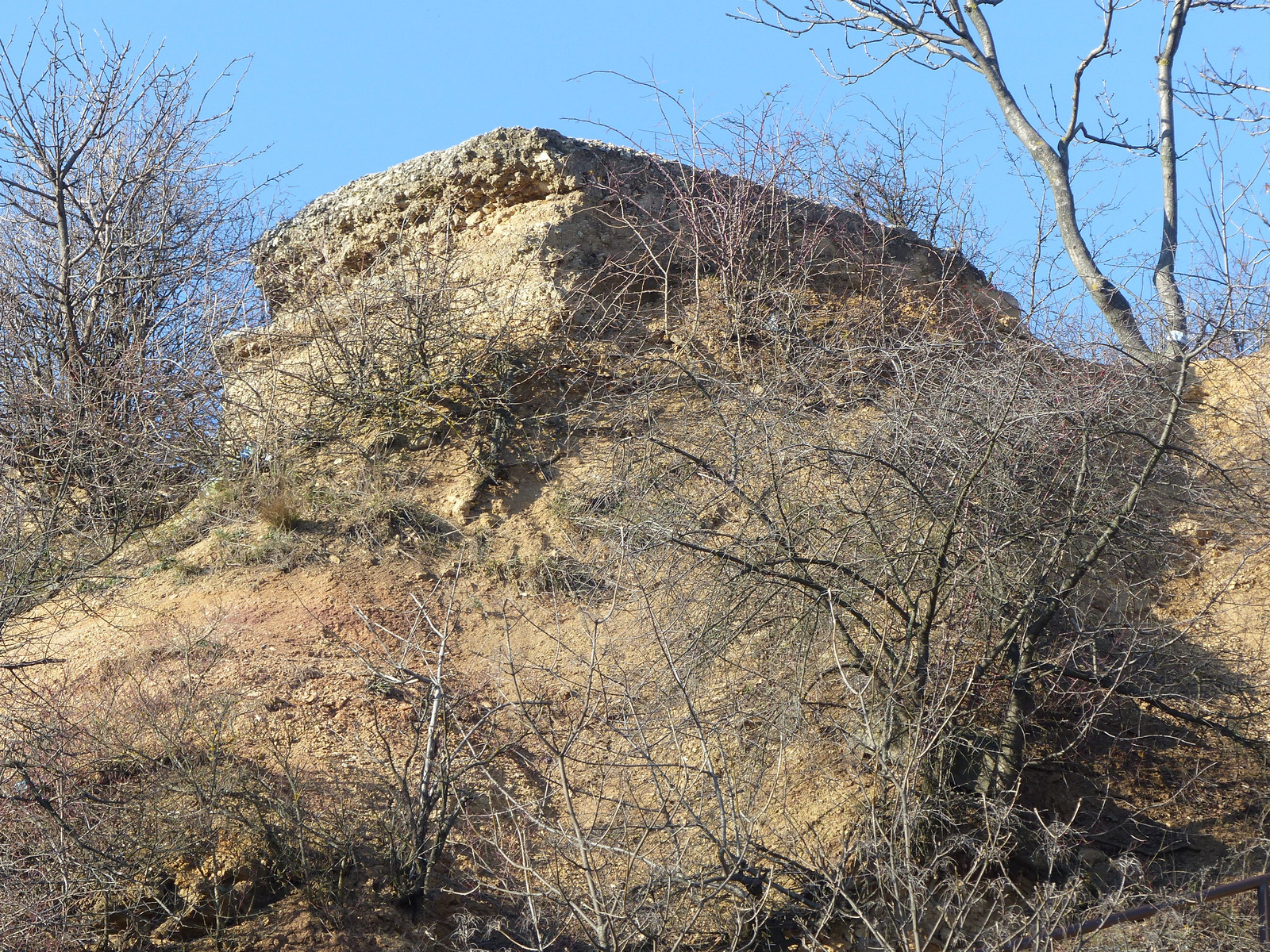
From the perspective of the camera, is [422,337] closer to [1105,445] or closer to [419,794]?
[419,794]

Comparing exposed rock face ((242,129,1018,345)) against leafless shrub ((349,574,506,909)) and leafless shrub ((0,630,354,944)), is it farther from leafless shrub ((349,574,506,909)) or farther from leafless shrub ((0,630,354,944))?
leafless shrub ((0,630,354,944))

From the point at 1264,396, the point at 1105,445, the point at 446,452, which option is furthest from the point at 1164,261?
the point at 446,452

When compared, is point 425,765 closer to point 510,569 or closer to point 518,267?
point 510,569

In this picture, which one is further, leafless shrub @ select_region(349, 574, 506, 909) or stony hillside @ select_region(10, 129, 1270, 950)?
stony hillside @ select_region(10, 129, 1270, 950)

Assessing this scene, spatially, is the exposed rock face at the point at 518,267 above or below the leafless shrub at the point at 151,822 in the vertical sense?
above

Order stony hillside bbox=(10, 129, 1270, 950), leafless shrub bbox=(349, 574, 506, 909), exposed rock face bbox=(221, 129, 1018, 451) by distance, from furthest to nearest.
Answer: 1. exposed rock face bbox=(221, 129, 1018, 451)
2. stony hillside bbox=(10, 129, 1270, 950)
3. leafless shrub bbox=(349, 574, 506, 909)

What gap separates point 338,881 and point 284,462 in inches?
180

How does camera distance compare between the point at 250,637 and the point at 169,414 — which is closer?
the point at 250,637

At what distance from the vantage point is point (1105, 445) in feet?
23.1

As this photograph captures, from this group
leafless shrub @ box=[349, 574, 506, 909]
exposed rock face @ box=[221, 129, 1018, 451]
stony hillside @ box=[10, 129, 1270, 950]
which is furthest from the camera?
exposed rock face @ box=[221, 129, 1018, 451]

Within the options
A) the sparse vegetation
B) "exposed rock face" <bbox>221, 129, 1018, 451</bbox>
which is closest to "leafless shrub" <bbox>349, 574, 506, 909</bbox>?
the sparse vegetation

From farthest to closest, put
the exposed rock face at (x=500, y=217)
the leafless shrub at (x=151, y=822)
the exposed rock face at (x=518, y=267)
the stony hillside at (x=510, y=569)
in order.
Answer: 1. the exposed rock face at (x=500, y=217)
2. the exposed rock face at (x=518, y=267)
3. the stony hillside at (x=510, y=569)
4. the leafless shrub at (x=151, y=822)

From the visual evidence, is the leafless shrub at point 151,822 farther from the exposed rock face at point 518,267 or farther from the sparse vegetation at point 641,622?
the exposed rock face at point 518,267

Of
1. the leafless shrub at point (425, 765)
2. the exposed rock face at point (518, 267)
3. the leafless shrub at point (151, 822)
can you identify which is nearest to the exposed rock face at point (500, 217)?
the exposed rock face at point (518, 267)
